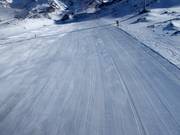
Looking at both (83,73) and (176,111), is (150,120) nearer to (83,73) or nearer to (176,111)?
(176,111)

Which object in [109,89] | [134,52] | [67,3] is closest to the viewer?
[109,89]

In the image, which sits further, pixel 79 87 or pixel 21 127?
pixel 79 87

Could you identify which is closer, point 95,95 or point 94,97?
point 94,97

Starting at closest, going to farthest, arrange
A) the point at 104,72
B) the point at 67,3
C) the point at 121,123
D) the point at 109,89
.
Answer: the point at 121,123
the point at 109,89
the point at 104,72
the point at 67,3

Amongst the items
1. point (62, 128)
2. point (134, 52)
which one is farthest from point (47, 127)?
point (134, 52)

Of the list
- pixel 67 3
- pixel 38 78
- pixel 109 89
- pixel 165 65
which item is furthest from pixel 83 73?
pixel 67 3

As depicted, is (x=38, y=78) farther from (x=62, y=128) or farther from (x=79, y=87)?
(x=62, y=128)
